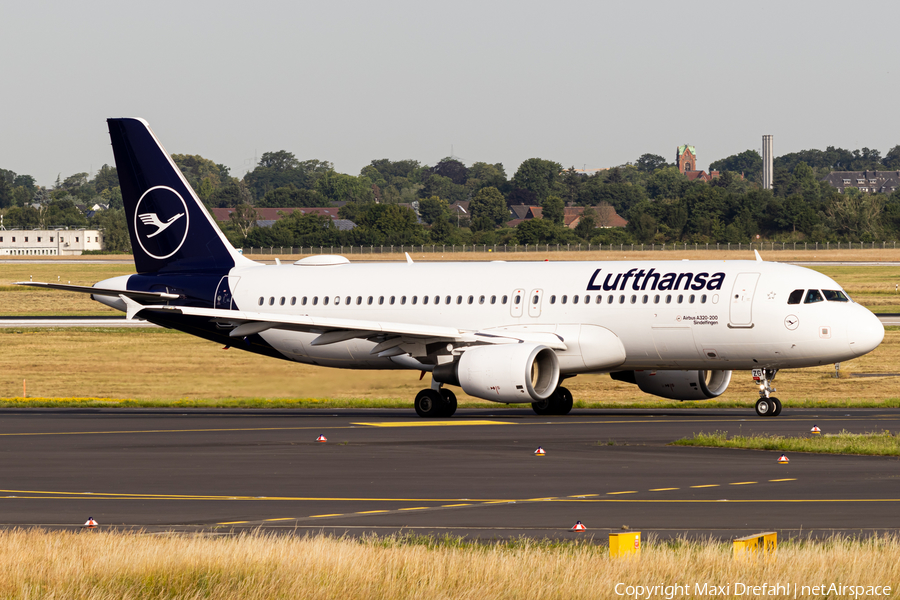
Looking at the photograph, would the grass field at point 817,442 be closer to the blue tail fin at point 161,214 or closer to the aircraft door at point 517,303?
the aircraft door at point 517,303

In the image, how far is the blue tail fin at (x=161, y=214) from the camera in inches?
1750

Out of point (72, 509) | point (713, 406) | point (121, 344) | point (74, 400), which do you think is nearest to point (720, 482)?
point (72, 509)

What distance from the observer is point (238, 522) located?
1838 centimetres

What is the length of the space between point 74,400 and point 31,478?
69.6ft

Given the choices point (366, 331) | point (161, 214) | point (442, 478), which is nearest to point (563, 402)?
point (366, 331)

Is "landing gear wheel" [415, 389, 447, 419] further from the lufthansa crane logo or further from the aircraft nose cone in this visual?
the lufthansa crane logo

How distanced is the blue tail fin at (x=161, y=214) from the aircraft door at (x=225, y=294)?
0.73 m

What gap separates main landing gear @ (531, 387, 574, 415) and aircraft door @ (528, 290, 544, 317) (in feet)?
7.68

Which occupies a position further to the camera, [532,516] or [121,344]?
[121,344]

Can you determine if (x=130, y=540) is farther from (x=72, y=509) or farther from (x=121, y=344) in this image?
(x=121, y=344)

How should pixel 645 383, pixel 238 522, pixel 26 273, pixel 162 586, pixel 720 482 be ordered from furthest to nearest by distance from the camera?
pixel 26 273 → pixel 645 383 → pixel 720 482 → pixel 238 522 → pixel 162 586

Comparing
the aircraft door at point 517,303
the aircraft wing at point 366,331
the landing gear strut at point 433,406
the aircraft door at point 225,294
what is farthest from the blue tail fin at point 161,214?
the aircraft door at point 517,303

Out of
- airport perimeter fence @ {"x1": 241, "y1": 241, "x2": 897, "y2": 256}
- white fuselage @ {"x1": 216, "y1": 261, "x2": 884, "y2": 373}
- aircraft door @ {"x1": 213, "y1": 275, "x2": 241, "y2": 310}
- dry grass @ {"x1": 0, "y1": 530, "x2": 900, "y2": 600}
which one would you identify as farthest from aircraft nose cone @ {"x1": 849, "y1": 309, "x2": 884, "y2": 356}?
airport perimeter fence @ {"x1": 241, "y1": 241, "x2": 897, "y2": 256}

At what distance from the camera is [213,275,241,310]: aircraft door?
143ft
